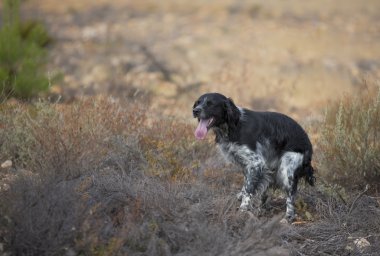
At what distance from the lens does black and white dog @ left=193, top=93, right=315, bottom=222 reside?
22.7 feet

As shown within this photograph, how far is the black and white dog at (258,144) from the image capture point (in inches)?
272

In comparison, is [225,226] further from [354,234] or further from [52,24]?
[52,24]

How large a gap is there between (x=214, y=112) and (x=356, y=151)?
6.41ft

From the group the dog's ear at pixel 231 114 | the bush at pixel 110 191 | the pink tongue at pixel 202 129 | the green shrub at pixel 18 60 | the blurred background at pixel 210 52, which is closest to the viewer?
the bush at pixel 110 191

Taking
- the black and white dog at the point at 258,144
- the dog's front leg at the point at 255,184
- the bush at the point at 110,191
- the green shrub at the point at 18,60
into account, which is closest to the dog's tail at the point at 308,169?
the black and white dog at the point at 258,144

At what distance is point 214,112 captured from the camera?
6.89 m

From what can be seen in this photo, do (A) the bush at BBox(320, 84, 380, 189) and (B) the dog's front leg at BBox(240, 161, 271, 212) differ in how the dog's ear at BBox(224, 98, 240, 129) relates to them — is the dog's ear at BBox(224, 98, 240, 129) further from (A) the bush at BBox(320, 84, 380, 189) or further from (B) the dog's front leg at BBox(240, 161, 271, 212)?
(A) the bush at BBox(320, 84, 380, 189)

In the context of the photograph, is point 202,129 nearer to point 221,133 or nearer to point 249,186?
point 221,133

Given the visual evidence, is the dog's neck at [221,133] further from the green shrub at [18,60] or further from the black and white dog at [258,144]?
the green shrub at [18,60]

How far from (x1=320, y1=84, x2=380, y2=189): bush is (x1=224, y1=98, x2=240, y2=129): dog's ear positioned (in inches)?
51.0

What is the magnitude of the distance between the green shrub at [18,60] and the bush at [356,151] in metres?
4.09

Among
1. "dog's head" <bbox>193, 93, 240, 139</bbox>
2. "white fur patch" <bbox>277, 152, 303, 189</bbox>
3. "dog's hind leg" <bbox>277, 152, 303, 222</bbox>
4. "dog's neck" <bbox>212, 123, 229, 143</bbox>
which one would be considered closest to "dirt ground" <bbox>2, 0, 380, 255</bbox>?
"dog's hind leg" <bbox>277, 152, 303, 222</bbox>

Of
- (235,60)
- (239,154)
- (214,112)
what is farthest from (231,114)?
(235,60)

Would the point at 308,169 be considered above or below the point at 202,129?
below
